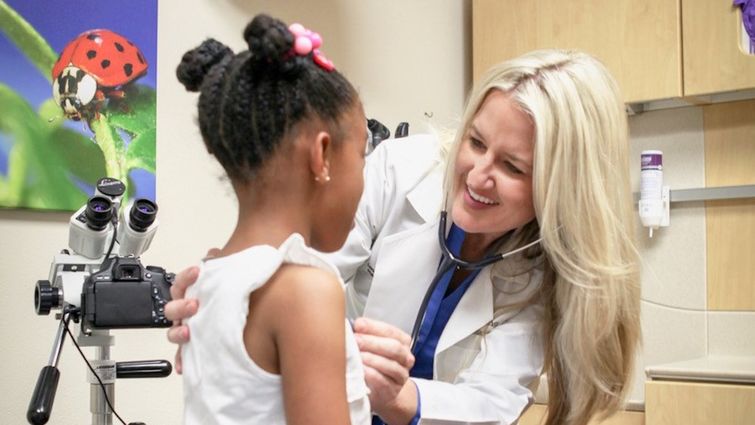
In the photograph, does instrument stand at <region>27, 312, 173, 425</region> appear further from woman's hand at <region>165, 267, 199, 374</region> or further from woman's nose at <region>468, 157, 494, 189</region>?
woman's nose at <region>468, 157, 494, 189</region>

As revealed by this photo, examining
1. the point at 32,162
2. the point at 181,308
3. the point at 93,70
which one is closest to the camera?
the point at 181,308

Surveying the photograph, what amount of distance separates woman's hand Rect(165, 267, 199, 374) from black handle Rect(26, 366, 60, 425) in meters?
0.38

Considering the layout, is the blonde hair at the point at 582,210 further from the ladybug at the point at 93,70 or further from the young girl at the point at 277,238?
the ladybug at the point at 93,70

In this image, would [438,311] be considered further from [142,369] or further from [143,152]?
[143,152]

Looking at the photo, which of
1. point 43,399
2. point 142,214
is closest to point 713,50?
point 142,214

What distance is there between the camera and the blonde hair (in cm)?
143

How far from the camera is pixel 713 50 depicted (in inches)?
102

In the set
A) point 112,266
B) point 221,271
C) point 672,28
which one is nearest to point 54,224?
point 112,266

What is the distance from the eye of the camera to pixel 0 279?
1.87 metres

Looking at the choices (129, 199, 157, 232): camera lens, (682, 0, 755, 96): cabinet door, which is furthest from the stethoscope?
(682, 0, 755, 96): cabinet door

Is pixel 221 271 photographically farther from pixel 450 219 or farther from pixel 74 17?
pixel 74 17

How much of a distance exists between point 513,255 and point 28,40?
118 centimetres

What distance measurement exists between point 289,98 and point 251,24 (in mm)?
83

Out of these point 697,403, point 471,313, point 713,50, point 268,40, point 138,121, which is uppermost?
point 713,50
